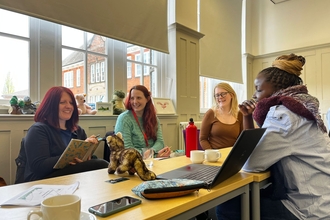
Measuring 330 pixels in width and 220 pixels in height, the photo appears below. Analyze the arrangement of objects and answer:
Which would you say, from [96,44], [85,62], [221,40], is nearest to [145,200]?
[85,62]

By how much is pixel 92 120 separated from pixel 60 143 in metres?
0.82

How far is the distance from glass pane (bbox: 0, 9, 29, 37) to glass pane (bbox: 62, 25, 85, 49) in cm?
34

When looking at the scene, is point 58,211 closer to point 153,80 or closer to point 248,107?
point 248,107

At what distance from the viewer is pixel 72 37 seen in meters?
2.52

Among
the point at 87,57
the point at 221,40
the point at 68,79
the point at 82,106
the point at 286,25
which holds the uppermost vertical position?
the point at 286,25

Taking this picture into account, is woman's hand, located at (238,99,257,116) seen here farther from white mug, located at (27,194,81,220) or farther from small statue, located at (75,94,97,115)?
small statue, located at (75,94,97,115)

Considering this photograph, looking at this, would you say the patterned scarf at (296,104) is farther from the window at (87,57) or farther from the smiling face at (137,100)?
the window at (87,57)

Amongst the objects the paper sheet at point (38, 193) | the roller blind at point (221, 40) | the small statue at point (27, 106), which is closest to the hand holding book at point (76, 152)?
the paper sheet at point (38, 193)

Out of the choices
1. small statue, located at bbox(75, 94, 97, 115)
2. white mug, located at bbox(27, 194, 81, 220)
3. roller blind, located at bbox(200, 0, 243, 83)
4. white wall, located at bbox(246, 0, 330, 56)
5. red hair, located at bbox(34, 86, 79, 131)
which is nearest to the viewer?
white mug, located at bbox(27, 194, 81, 220)

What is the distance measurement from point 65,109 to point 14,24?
102 centimetres

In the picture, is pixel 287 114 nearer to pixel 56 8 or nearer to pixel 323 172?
pixel 323 172

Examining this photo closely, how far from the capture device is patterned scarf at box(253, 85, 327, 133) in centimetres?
105

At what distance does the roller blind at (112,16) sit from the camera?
80.2 inches

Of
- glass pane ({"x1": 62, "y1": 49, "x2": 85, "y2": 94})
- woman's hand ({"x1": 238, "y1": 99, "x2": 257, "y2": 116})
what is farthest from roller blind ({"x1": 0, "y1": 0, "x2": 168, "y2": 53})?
woman's hand ({"x1": 238, "y1": 99, "x2": 257, "y2": 116})
